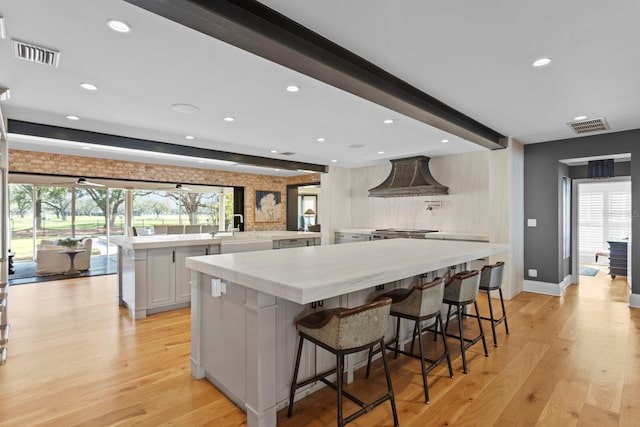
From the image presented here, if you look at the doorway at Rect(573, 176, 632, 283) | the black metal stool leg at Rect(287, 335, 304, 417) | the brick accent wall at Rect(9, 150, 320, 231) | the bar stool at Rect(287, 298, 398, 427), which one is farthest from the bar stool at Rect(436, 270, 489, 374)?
the brick accent wall at Rect(9, 150, 320, 231)

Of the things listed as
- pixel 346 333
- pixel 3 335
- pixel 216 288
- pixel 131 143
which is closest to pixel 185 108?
pixel 131 143

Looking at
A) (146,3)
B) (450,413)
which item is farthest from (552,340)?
(146,3)

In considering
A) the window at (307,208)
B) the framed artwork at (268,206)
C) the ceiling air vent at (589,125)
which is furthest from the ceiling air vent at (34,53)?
the window at (307,208)

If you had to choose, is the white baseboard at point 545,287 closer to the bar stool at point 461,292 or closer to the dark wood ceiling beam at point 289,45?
the bar stool at point 461,292

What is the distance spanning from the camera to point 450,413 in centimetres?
207

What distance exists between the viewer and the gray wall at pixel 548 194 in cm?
481

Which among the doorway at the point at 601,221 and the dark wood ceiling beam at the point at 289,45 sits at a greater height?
the dark wood ceiling beam at the point at 289,45

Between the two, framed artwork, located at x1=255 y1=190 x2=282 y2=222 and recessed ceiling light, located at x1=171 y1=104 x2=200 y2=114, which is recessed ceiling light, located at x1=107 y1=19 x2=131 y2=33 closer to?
recessed ceiling light, located at x1=171 y1=104 x2=200 y2=114

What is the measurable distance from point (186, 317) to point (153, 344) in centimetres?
82

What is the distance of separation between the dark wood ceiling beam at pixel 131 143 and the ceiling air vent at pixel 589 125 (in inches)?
189

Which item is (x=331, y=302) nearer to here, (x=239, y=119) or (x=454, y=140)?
(x=239, y=119)

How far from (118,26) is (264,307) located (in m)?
1.87

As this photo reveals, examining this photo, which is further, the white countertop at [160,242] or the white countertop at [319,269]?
the white countertop at [160,242]

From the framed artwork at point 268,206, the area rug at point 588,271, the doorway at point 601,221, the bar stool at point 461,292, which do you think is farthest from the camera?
the framed artwork at point 268,206
